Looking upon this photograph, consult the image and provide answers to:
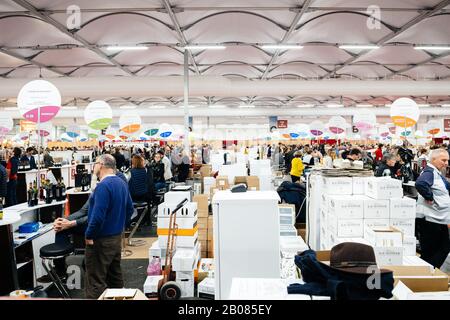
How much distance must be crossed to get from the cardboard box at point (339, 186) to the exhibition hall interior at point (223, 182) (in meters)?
0.02

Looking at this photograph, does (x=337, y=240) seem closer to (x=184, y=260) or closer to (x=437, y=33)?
(x=184, y=260)

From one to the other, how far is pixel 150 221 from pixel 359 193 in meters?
4.90

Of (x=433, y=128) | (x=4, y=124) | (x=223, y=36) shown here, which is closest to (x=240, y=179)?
(x=223, y=36)

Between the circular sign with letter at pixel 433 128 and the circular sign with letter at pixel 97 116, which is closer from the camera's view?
the circular sign with letter at pixel 97 116

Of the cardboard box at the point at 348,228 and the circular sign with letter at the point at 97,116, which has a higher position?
the circular sign with letter at the point at 97,116

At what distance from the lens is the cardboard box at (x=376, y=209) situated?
11.9ft

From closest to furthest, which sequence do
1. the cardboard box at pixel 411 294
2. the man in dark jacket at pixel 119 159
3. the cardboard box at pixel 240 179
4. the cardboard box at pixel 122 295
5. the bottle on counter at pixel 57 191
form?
the cardboard box at pixel 411 294 < the cardboard box at pixel 122 295 < the bottle on counter at pixel 57 191 < the cardboard box at pixel 240 179 < the man in dark jacket at pixel 119 159

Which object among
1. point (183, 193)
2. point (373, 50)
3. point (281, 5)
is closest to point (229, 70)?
point (373, 50)

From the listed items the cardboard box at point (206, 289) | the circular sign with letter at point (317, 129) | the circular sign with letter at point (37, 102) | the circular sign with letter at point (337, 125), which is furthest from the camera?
the circular sign with letter at point (317, 129)

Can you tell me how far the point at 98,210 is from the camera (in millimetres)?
3404

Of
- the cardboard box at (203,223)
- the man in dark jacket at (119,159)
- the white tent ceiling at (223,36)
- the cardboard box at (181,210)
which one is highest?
the white tent ceiling at (223,36)

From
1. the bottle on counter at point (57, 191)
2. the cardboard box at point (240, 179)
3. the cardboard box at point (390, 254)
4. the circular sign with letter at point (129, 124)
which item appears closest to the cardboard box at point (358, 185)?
the cardboard box at point (390, 254)

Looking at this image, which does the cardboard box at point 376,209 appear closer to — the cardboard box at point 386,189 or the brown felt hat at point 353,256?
the cardboard box at point 386,189
